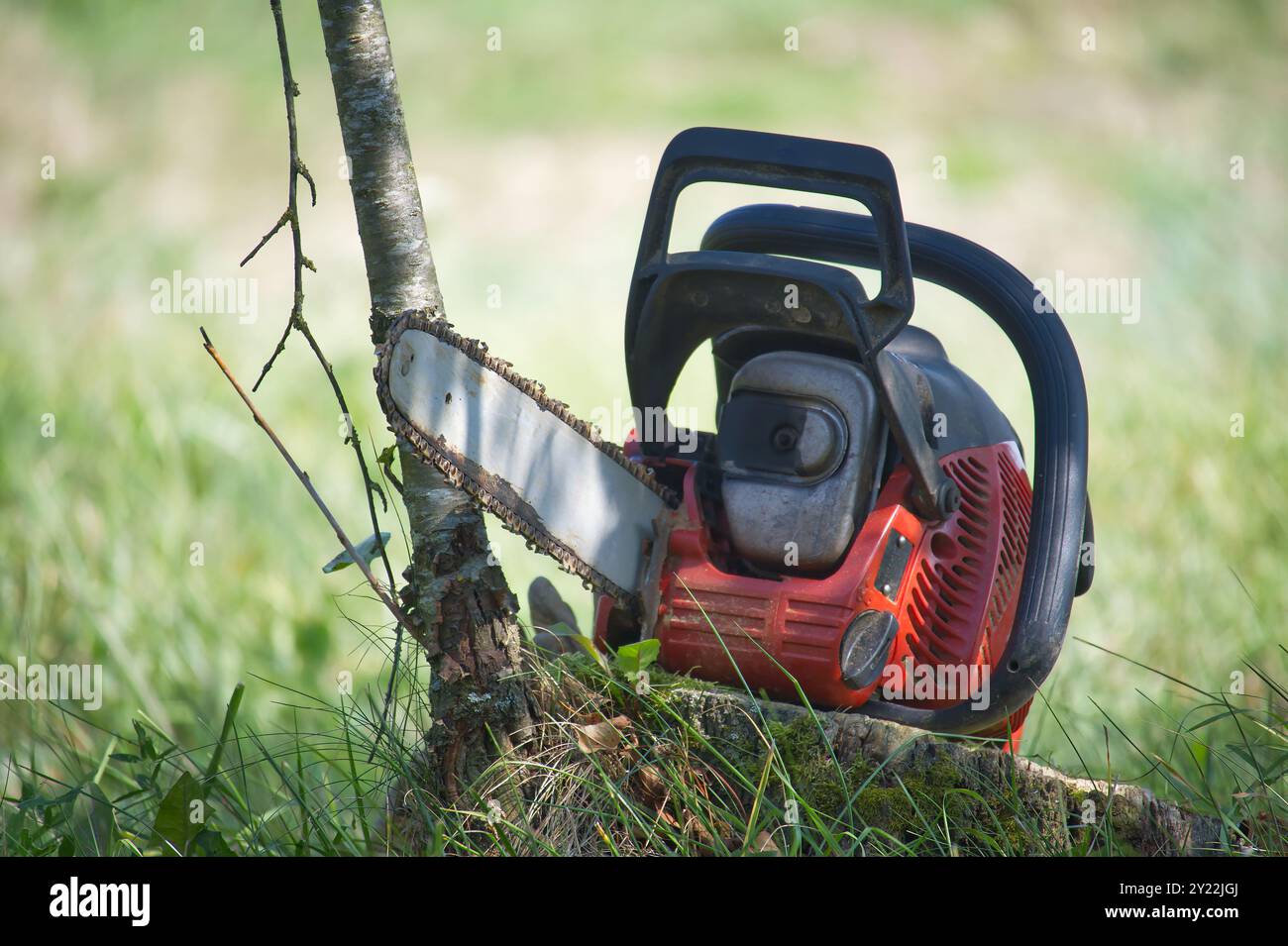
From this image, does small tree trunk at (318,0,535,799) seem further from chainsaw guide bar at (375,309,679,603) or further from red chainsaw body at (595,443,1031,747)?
red chainsaw body at (595,443,1031,747)

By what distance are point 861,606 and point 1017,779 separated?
13.7 inches

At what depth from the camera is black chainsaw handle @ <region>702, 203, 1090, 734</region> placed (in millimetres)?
1889

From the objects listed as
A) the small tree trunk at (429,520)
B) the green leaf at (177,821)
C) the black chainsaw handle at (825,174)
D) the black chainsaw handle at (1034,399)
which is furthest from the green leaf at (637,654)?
the green leaf at (177,821)

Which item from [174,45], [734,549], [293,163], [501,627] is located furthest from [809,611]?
[174,45]

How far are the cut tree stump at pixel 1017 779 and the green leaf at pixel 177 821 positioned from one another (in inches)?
32.5

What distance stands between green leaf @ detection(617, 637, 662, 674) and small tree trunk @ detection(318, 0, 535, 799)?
175 mm

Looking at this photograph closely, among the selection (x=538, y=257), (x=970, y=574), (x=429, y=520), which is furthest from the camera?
(x=538, y=257)

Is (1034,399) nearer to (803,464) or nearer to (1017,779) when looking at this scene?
(803,464)

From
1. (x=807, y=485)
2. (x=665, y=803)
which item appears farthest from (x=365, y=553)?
(x=807, y=485)

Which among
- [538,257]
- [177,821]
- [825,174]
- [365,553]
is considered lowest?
[177,821]

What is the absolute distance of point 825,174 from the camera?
6.23 ft

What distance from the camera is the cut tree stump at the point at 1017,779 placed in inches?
71.3

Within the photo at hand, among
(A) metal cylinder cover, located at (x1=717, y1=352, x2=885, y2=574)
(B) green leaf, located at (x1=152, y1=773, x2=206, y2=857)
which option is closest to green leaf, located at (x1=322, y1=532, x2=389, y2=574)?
(B) green leaf, located at (x1=152, y1=773, x2=206, y2=857)

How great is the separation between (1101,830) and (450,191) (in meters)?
7.65
